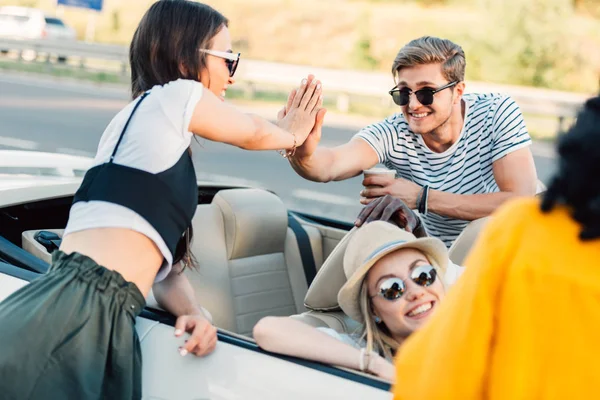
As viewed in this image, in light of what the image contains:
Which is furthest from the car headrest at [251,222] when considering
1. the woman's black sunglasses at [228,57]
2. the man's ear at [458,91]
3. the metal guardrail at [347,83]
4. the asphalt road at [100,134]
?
the metal guardrail at [347,83]

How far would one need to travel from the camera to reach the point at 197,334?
2473 millimetres

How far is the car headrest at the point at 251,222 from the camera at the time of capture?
3707mm

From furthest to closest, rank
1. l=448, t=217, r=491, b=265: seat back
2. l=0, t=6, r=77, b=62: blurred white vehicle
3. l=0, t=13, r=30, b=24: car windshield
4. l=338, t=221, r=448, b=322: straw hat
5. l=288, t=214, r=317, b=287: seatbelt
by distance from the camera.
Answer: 1. l=0, t=13, r=30, b=24: car windshield
2. l=0, t=6, r=77, b=62: blurred white vehicle
3. l=288, t=214, r=317, b=287: seatbelt
4. l=448, t=217, r=491, b=265: seat back
5. l=338, t=221, r=448, b=322: straw hat

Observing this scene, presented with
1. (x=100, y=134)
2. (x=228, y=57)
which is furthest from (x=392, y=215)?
(x=100, y=134)

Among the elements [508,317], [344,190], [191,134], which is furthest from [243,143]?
[344,190]

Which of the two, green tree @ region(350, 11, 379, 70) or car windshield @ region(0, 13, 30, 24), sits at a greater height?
green tree @ region(350, 11, 379, 70)

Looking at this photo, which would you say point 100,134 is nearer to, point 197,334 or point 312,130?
point 312,130

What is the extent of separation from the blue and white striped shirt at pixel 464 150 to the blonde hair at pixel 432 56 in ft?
0.71

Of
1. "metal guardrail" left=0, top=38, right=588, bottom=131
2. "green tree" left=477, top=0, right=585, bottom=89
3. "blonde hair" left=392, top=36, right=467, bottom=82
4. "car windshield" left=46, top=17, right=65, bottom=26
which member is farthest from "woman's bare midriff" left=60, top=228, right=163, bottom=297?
"car windshield" left=46, top=17, right=65, bottom=26

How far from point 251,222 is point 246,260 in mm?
169

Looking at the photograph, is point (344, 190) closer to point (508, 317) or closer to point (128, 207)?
point (128, 207)

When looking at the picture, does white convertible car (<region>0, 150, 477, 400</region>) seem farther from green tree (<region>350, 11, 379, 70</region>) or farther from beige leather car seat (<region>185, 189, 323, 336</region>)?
green tree (<region>350, 11, 379, 70</region>)

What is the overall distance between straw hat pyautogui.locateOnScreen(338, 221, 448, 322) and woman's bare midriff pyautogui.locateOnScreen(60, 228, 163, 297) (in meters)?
0.70

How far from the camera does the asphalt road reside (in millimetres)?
10031
